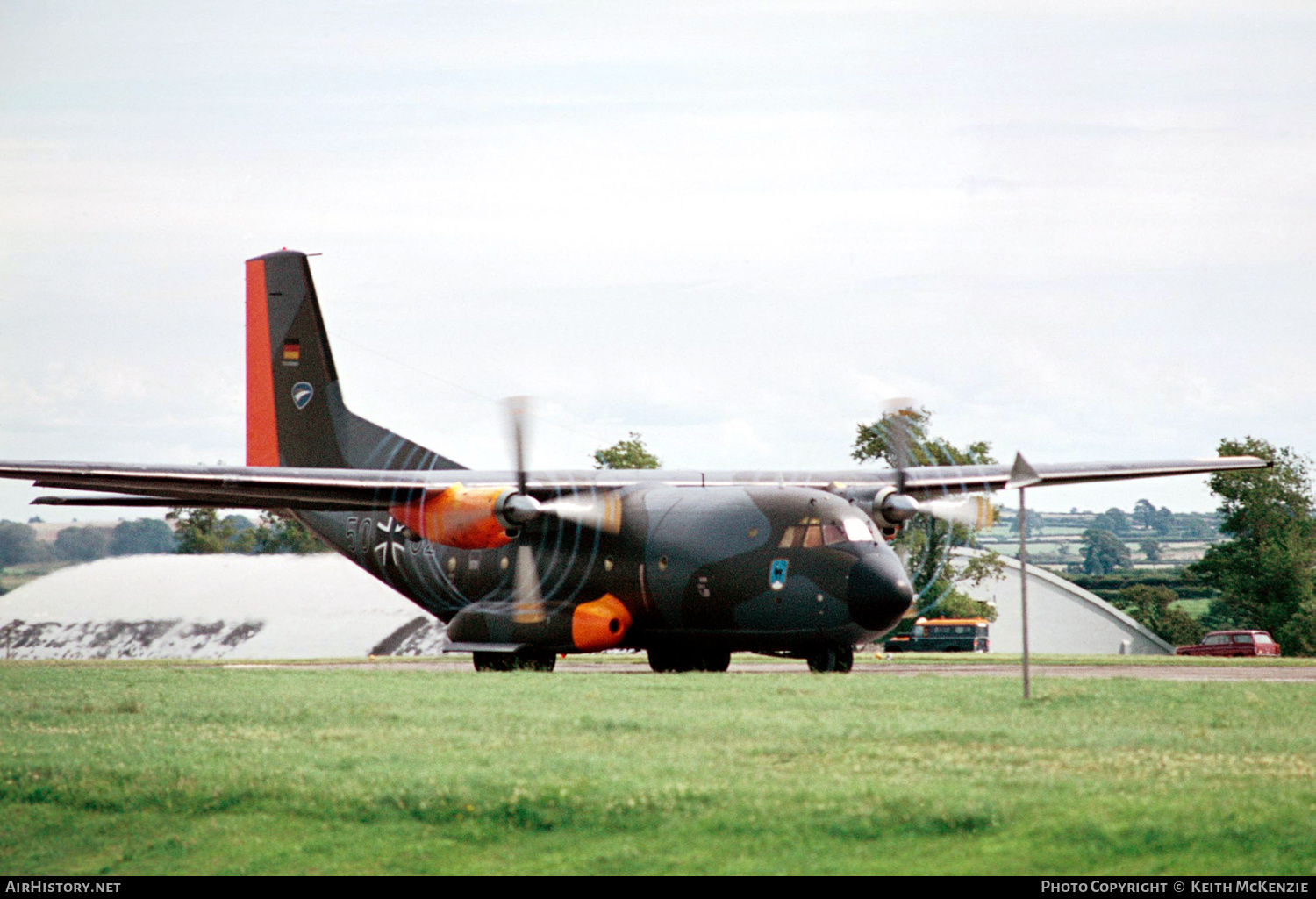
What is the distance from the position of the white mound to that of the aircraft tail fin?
14362 millimetres

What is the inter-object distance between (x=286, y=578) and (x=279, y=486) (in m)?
27.4

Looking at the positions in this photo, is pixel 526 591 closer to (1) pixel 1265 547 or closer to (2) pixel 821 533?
(2) pixel 821 533

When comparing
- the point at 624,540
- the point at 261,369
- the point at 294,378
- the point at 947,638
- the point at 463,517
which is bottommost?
the point at 947,638

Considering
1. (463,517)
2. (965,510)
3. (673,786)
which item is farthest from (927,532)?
(673,786)

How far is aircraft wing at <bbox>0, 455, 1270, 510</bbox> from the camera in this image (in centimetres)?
2930

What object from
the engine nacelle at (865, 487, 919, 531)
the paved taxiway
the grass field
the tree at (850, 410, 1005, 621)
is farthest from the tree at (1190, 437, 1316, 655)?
the grass field

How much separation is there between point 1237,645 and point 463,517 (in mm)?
39821

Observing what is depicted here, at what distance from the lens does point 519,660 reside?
3106 centimetres

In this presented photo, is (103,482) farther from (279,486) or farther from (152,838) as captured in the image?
(152,838)

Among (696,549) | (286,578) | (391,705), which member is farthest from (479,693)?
(286,578)

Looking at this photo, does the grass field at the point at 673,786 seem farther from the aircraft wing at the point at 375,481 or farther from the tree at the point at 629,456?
the tree at the point at 629,456

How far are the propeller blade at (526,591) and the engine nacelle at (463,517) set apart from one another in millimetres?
693

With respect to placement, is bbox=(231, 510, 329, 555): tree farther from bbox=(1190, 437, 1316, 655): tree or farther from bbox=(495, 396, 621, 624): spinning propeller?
bbox=(495, 396, 621, 624): spinning propeller

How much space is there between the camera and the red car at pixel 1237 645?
190ft
